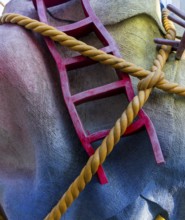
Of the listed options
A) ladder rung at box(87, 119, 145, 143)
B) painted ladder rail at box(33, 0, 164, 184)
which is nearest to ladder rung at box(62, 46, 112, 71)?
painted ladder rail at box(33, 0, 164, 184)

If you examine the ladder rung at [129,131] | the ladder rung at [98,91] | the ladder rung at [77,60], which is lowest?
the ladder rung at [129,131]

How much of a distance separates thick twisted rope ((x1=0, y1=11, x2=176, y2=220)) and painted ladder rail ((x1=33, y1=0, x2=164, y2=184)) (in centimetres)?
2

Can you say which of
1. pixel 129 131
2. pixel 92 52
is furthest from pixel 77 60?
pixel 129 131

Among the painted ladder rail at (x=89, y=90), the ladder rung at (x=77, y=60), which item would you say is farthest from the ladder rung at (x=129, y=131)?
the ladder rung at (x=77, y=60)

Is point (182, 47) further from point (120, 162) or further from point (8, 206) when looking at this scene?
point (8, 206)

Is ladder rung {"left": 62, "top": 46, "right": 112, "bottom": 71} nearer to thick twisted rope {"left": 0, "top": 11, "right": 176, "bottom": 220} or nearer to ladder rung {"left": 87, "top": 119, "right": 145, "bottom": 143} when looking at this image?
thick twisted rope {"left": 0, "top": 11, "right": 176, "bottom": 220}

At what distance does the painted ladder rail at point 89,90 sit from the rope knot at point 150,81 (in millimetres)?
19

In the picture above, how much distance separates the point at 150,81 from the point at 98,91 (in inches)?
3.0

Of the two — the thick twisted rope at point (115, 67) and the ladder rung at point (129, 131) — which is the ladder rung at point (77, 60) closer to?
the thick twisted rope at point (115, 67)

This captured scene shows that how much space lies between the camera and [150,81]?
53 centimetres

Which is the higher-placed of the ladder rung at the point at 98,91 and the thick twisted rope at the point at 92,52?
the thick twisted rope at the point at 92,52

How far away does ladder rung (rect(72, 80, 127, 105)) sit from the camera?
1.78 ft

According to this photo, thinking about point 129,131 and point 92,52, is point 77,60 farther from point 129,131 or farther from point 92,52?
point 129,131

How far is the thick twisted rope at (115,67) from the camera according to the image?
0.51 meters
